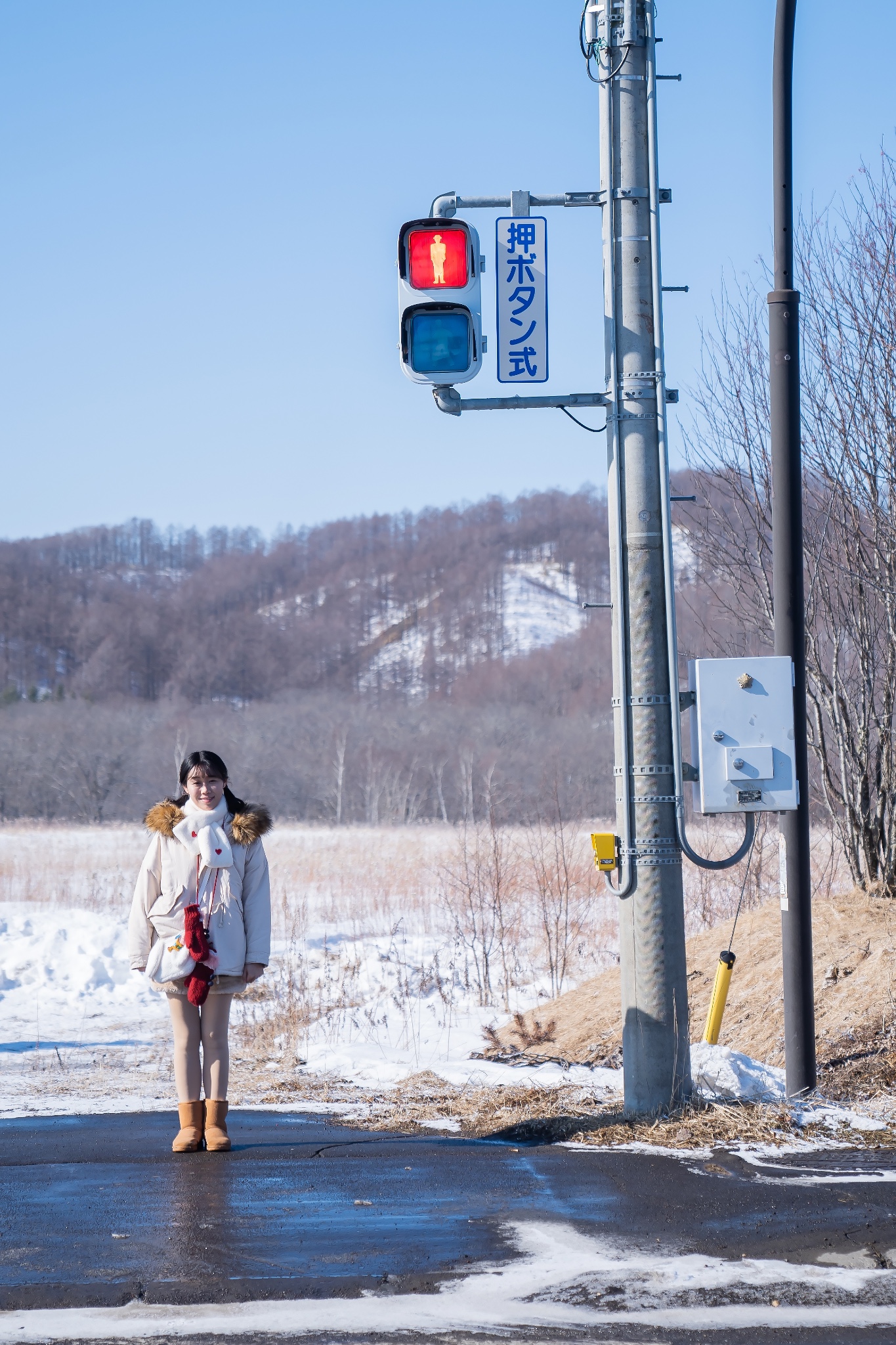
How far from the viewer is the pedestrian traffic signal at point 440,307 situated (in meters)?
6.29

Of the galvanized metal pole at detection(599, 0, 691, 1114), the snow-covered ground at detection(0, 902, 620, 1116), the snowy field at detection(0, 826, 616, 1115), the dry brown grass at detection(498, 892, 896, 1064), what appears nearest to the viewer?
the galvanized metal pole at detection(599, 0, 691, 1114)

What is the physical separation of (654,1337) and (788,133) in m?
5.81

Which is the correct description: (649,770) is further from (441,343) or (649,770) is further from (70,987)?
(70,987)

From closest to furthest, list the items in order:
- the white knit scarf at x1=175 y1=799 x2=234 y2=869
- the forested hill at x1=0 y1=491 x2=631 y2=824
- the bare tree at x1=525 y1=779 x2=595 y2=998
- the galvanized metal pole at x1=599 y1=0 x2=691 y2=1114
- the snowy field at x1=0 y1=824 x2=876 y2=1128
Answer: the white knit scarf at x1=175 y1=799 x2=234 y2=869, the galvanized metal pole at x1=599 y1=0 x2=691 y2=1114, the snowy field at x1=0 y1=824 x2=876 y2=1128, the bare tree at x1=525 y1=779 x2=595 y2=998, the forested hill at x1=0 y1=491 x2=631 y2=824

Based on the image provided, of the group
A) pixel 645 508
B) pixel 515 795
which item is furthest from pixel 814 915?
pixel 515 795

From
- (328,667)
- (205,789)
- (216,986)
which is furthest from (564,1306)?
(328,667)

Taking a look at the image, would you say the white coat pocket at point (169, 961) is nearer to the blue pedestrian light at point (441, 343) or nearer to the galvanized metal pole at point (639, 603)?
the galvanized metal pole at point (639, 603)

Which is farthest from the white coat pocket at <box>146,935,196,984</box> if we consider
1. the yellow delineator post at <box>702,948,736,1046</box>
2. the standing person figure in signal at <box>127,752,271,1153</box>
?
the yellow delineator post at <box>702,948,736,1046</box>

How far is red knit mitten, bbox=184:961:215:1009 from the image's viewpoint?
19.7ft

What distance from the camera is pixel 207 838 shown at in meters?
6.08

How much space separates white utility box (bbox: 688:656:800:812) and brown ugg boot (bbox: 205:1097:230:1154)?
258 cm

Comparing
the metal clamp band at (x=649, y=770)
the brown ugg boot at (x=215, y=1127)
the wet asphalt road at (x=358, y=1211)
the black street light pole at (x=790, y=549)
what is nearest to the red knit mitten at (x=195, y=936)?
the brown ugg boot at (x=215, y=1127)

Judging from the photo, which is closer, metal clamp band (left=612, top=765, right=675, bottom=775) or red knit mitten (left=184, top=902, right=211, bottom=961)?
red knit mitten (left=184, top=902, right=211, bottom=961)

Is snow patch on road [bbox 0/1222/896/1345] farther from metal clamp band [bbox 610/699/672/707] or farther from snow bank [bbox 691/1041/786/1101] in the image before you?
metal clamp band [bbox 610/699/672/707]
